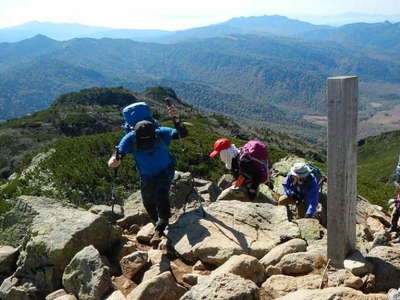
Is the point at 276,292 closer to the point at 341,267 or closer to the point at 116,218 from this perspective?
the point at 341,267

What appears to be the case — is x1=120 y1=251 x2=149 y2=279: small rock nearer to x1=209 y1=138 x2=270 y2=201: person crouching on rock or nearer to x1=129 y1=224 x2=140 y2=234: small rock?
x1=129 y1=224 x2=140 y2=234: small rock

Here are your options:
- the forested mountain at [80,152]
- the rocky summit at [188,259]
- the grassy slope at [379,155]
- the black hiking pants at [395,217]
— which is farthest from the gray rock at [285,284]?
the grassy slope at [379,155]

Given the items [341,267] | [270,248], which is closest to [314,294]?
[341,267]

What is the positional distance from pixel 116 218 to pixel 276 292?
5.00m

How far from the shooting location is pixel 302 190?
948 centimetres

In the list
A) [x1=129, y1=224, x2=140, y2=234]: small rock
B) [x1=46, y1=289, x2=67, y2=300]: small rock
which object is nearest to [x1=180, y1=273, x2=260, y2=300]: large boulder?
[x1=46, y1=289, x2=67, y2=300]: small rock

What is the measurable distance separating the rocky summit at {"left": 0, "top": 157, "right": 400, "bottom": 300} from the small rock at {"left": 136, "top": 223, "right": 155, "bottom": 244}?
2 centimetres

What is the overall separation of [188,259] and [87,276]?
1.64 meters

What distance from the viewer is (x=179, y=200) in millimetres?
10258

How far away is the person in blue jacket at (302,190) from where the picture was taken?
360 inches

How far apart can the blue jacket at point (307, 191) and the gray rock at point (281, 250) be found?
7.89 feet

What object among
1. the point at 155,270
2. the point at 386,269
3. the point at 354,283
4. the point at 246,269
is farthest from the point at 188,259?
the point at 386,269

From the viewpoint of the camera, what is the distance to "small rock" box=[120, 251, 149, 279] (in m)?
6.55

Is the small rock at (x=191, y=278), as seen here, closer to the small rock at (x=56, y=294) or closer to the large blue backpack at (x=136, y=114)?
the small rock at (x=56, y=294)
